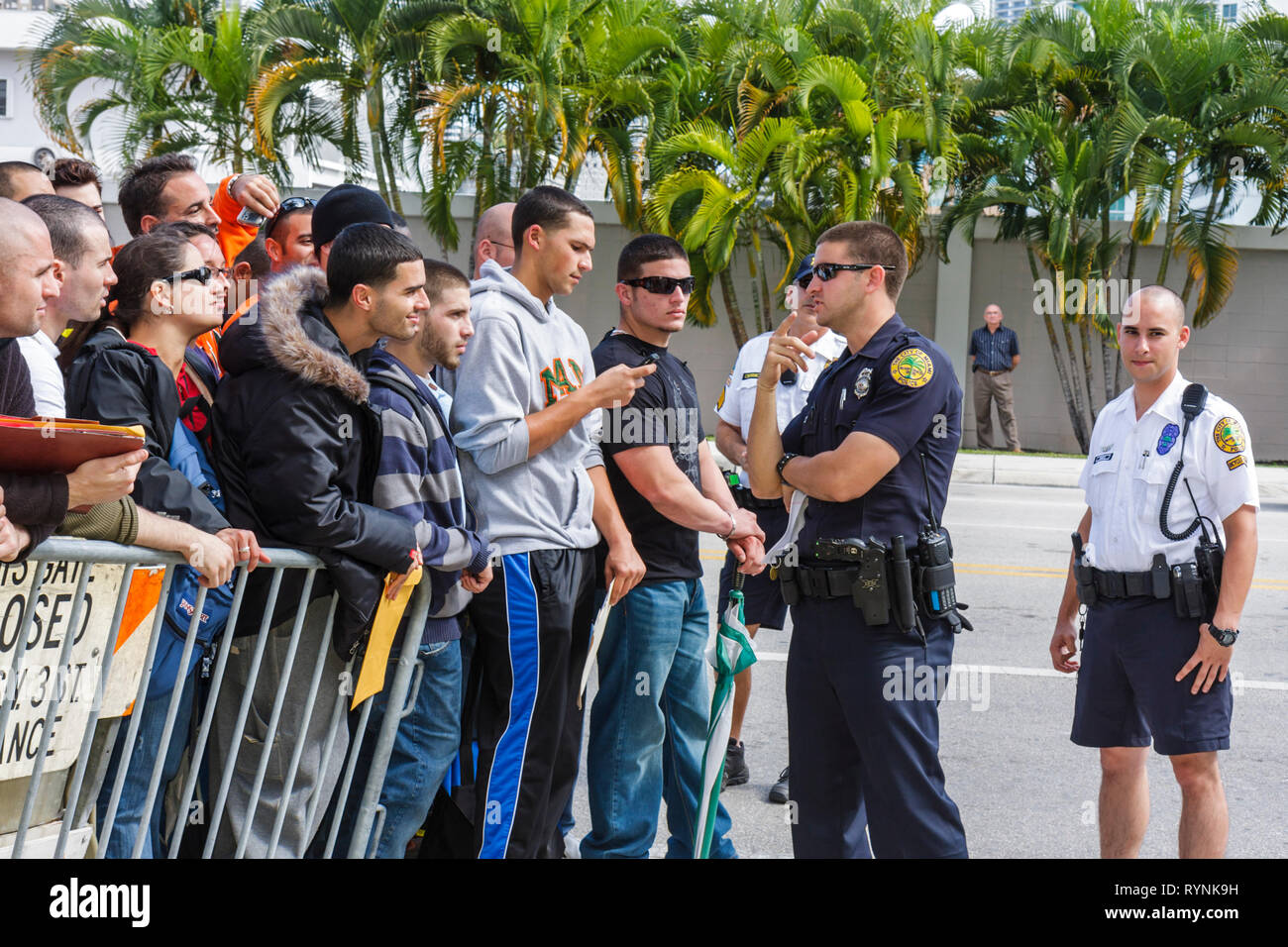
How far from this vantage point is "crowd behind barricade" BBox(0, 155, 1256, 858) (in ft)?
10.1

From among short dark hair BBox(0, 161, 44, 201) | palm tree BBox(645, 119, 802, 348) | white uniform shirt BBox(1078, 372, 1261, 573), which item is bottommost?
white uniform shirt BBox(1078, 372, 1261, 573)

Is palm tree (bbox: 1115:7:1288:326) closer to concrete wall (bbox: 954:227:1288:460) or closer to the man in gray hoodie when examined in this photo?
concrete wall (bbox: 954:227:1288:460)

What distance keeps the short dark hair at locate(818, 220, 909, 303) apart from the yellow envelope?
5.05ft

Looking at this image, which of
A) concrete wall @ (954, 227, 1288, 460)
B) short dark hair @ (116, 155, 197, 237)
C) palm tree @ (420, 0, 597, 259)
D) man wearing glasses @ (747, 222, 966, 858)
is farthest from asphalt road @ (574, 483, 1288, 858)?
concrete wall @ (954, 227, 1288, 460)

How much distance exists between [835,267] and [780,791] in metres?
2.19

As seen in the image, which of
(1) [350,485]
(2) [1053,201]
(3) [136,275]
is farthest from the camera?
(2) [1053,201]

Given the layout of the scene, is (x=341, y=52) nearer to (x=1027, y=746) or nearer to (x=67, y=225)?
(x=1027, y=746)

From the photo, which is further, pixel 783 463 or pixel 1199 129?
pixel 1199 129

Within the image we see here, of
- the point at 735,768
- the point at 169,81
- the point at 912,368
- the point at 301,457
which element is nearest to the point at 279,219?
the point at 301,457

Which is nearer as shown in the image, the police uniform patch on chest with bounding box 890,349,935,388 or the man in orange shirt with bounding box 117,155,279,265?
the police uniform patch on chest with bounding box 890,349,935,388

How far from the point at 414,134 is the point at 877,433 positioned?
1587 centimetres

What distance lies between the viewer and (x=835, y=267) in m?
3.68

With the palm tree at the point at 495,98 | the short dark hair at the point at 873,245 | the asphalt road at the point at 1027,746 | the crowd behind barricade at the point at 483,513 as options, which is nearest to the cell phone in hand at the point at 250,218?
the crowd behind barricade at the point at 483,513

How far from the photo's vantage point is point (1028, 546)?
34.2 ft
